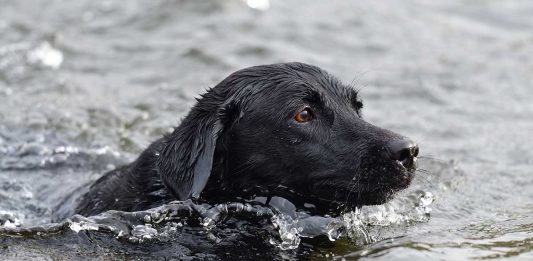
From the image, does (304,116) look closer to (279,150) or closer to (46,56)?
(279,150)

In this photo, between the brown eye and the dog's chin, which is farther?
the brown eye

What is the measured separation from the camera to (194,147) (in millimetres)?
5602

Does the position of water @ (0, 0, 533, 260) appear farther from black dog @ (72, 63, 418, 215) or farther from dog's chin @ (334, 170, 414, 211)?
dog's chin @ (334, 170, 414, 211)

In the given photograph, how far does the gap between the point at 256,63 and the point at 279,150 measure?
580 cm

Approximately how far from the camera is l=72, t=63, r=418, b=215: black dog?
5539mm

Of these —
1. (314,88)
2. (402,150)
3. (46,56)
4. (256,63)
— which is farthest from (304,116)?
(46,56)

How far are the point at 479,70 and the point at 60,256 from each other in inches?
290

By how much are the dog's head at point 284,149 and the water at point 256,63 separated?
259mm

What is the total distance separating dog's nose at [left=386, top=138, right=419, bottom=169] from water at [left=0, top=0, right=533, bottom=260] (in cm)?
46

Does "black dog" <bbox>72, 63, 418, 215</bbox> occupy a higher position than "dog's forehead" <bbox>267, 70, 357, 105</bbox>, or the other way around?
"dog's forehead" <bbox>267, 70, 357, 105</bbox>

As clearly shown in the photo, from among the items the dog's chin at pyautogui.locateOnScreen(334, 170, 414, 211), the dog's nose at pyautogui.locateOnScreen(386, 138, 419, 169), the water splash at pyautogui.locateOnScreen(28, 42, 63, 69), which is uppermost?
the water splash at pyautogui.locateOnScreen(28, 42, 63, 69)

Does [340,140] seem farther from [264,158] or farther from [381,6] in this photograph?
[381,6]

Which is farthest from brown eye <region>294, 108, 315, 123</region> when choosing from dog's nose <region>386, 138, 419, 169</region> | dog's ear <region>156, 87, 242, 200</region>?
dog's nose <region>386, 138, 419, 169</region>

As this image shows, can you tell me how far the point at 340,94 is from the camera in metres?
6.01
